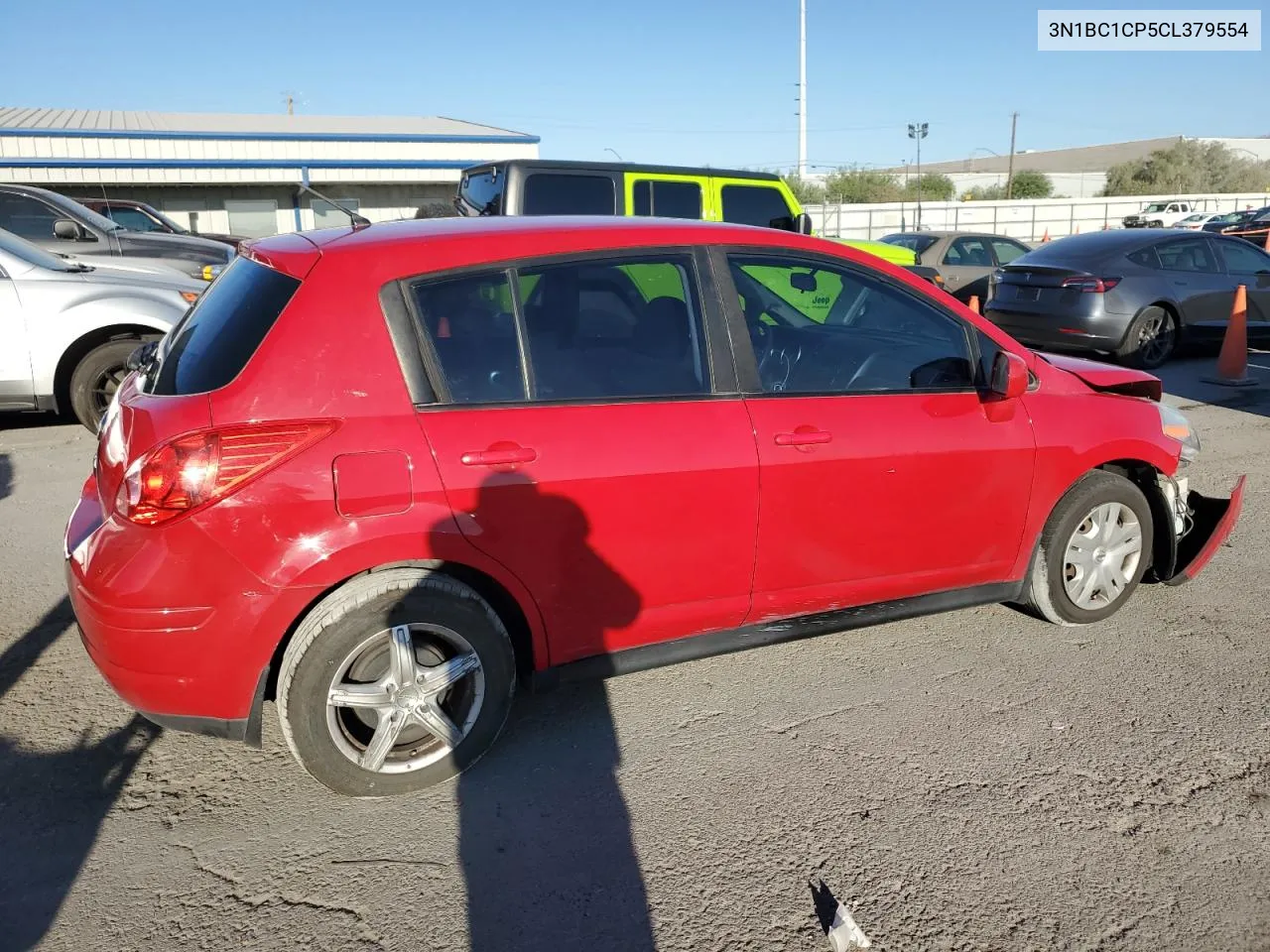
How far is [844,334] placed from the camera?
3.95m

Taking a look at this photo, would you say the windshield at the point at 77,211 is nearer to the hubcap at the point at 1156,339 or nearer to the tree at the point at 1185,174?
Answer: the hubcap at the point at 1156,339

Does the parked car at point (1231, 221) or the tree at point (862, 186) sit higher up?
the tree at point (862, 186)

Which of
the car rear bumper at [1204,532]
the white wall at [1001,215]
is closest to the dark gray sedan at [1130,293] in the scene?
the car rear bumper at [1204,532]

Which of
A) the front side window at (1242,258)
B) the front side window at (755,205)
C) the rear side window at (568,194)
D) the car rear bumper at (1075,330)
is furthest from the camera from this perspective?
the front side window at (1242,258)

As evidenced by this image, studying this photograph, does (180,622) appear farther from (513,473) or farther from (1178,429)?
(1178,429)

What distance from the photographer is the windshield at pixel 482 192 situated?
28.1ft

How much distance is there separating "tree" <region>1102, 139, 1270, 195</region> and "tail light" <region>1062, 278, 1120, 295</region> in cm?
6716

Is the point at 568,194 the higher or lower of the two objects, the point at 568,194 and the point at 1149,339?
the higher

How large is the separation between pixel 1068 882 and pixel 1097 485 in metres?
1.91

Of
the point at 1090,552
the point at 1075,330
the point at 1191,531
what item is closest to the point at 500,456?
the point at 1090,552

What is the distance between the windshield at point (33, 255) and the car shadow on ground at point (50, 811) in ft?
15.8

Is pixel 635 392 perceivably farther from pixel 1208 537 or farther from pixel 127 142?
pixel 127 142

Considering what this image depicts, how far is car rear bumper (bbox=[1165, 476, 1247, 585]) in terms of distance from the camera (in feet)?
14.4

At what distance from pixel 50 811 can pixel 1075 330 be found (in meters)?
10.1
